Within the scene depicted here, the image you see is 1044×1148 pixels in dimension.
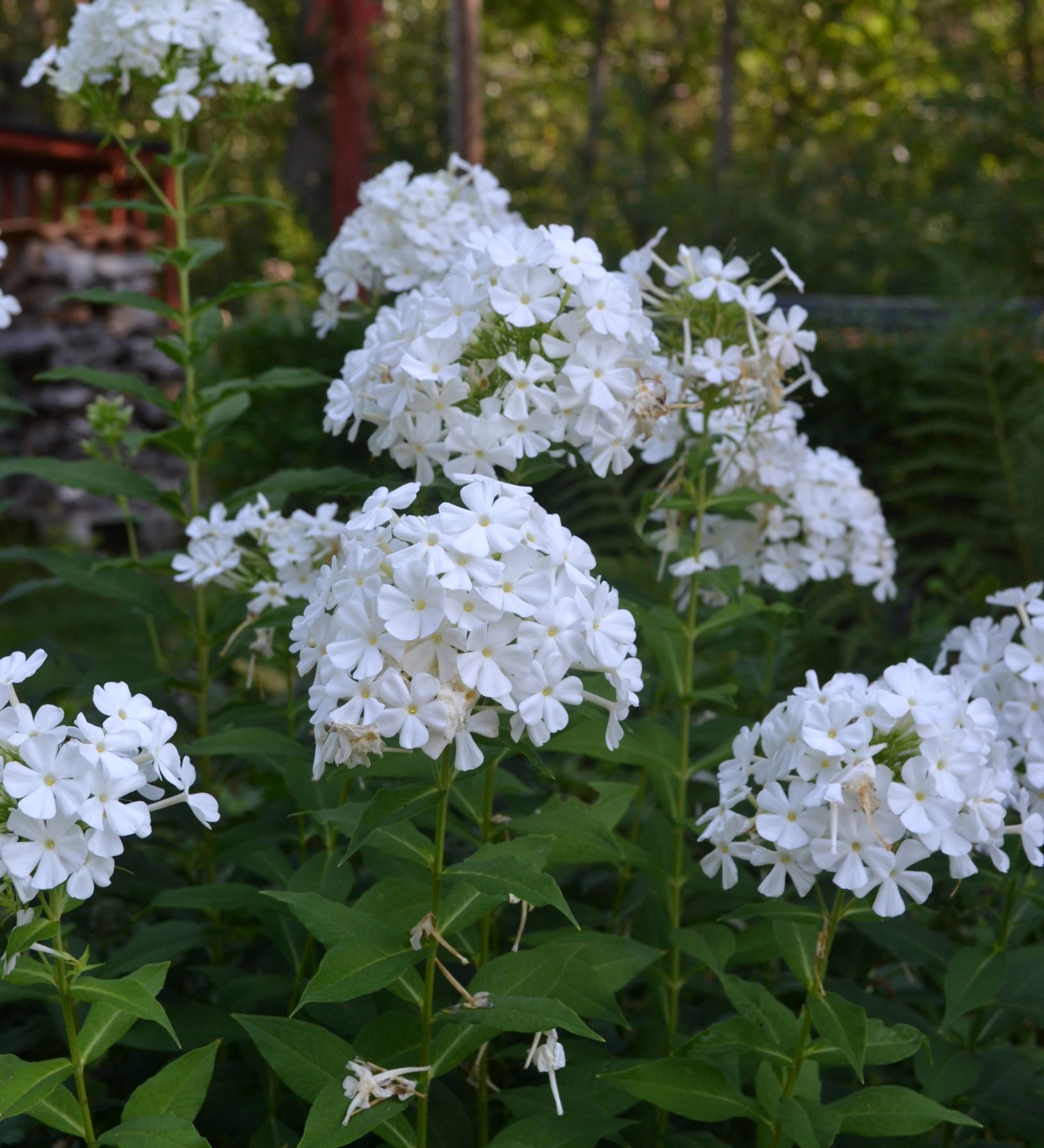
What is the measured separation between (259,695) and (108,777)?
4.43 ft

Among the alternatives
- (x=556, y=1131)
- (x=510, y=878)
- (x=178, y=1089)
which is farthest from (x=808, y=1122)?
(x=178, y=1089)

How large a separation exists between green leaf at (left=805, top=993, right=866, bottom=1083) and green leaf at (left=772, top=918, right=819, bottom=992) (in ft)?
0.18

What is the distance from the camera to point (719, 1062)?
1.72 metres

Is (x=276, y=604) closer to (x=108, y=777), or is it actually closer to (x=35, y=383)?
(x=108, y=777)

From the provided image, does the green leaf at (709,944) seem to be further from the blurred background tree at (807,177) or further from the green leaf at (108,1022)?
the blurred background tree at (807,177)

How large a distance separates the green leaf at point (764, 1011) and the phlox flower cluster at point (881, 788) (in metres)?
0.23

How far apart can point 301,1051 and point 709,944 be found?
0.67 metres

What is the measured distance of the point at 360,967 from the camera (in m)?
1.39

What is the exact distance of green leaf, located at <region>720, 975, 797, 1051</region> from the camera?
158 cm

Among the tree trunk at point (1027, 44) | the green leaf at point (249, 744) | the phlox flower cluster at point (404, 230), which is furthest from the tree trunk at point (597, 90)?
the green leaf at point (249, 744)

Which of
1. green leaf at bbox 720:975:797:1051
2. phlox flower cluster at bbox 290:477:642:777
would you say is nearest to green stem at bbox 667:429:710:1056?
green leaf at bbox 720:975:797:1051

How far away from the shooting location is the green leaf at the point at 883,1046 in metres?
1.56

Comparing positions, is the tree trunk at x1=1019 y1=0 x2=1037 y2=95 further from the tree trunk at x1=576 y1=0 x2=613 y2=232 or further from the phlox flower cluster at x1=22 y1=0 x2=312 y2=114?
the phlox flower cluster at x1=22 y1=0 x2=312 y2=114

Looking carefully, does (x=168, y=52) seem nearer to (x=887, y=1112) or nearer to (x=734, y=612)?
(x=734, y=612)
